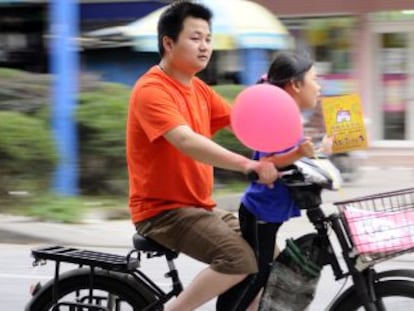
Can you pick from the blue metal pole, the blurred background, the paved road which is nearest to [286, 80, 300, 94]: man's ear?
the paved road

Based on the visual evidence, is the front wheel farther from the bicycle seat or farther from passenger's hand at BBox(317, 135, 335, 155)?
the bicycle seat

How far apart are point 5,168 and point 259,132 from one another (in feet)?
22.0

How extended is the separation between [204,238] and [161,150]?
1.24ft

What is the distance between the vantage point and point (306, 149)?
314cm

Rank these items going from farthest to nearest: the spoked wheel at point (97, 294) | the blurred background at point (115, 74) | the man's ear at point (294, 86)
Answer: the blurred background at point (115, 74), the spoked wheel at point (97, 294), the man's ear at point (294, 86)

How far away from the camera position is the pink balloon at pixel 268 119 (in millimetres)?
3088

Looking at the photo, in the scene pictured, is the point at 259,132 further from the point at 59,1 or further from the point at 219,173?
the point at 219,173

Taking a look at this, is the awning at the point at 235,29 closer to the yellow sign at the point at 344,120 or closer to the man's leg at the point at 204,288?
the man's leg at the point at 204,288

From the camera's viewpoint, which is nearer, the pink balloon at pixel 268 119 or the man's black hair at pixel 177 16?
the pink balloon at pixel 268 119

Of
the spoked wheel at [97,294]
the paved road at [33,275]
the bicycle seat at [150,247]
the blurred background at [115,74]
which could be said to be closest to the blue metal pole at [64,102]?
the blurred background at [115,74]

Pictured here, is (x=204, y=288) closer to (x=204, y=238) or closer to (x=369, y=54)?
(x=204, y=238)

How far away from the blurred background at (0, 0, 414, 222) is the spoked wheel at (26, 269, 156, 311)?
175 inches

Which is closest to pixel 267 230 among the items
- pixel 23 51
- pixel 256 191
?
pixel 256 191

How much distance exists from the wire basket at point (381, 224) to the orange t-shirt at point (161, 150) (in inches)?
23.0
